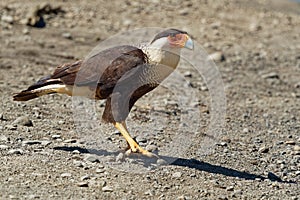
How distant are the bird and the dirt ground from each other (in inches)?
21.2

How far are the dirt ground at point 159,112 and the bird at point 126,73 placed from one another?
1.77 feet

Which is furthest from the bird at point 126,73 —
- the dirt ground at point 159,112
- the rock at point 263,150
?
the rock at point 263,150

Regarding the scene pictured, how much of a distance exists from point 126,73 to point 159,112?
276 cm

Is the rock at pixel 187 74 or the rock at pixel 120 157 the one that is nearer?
the rock at pixel 120 157

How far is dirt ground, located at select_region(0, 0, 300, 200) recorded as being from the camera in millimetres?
6418

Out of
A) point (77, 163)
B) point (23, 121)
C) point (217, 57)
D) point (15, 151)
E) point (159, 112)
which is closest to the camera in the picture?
point (77, 163)

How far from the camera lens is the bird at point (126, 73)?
694cm

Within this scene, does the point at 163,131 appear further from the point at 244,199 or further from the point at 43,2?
the point at 43,2

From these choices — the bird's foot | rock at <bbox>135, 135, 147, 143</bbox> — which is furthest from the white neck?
rock at <bbox>135, 135, 147, 143</bbox>

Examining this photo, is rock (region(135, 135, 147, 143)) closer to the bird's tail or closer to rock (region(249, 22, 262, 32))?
the bird's tail

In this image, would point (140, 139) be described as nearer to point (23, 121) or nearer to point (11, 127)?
point (23, 121)

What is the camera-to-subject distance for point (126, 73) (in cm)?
691

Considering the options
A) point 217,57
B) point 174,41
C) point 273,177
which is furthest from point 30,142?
point 217,57

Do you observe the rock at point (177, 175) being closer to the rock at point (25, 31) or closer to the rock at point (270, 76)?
the rock at point (270, 76)
